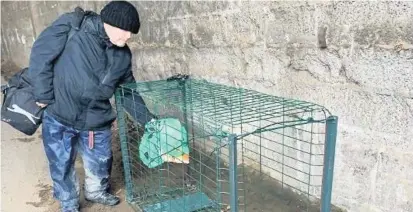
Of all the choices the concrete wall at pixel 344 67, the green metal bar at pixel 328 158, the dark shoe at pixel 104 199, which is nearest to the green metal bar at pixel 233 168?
the green metal bar at pixel 328 158

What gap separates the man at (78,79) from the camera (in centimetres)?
265

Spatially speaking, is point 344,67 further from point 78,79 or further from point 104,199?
point 104,199

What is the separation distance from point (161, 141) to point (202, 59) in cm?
119

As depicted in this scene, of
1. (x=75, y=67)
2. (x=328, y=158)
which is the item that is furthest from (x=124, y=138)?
(x=328, y=158)

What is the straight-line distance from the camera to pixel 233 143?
5.88 feet

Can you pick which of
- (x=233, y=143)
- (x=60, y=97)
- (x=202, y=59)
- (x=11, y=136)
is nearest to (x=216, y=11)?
(x=202, y=59)

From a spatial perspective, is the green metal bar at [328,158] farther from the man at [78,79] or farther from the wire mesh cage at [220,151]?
the man at [78,79]

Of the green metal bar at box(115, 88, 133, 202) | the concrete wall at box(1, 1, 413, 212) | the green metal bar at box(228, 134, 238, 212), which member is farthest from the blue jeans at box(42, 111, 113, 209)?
the green metal bar at box(228, 134, 238, 212)

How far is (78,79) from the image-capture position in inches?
108

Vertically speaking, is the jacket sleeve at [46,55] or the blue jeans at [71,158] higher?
the jacket sleeve at [46,55]

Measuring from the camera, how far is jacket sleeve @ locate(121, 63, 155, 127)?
2.93 metres

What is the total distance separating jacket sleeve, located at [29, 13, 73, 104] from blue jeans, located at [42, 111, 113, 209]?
232 millimetres

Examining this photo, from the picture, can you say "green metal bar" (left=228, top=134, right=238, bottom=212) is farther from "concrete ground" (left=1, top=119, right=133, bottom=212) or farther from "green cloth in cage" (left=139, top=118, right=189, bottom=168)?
"concrete ground" (left=1, top=119, right=133, bottom=212)

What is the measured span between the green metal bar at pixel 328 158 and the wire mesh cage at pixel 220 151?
0.42 meters
